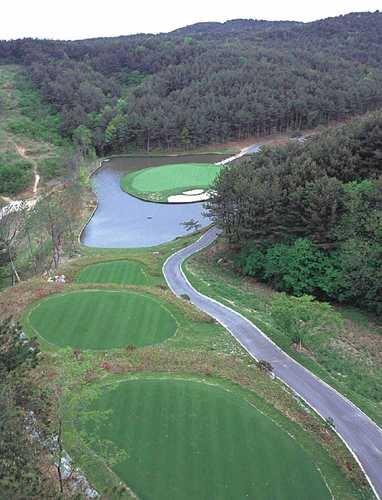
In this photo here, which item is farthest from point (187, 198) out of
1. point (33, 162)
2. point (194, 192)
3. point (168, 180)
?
point (33, 162)

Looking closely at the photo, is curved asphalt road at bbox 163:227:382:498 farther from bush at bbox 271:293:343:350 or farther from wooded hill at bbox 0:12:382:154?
wooded hill at bbox 0:12:382:154

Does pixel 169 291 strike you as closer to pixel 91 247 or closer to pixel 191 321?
pixel 191 321

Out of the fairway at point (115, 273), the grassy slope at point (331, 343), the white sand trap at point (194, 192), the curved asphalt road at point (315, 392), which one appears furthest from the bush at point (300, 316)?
the white sand trap at point (194, 192)

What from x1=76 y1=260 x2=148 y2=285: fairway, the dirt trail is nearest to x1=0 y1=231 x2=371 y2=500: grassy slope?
x1=76 y1=260 x2=148 y2=285: fairway

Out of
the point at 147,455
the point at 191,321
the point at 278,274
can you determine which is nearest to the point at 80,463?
the point at 147,455

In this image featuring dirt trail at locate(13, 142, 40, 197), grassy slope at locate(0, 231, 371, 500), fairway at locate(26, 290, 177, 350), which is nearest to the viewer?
grassy slope at locate(0, 231, 371, 500)
